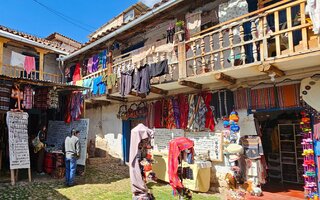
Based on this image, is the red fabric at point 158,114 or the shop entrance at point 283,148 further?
the red fabric at point 158,114

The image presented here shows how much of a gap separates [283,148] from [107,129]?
8286 millimetres

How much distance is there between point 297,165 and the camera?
8.96m

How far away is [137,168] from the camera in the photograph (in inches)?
211

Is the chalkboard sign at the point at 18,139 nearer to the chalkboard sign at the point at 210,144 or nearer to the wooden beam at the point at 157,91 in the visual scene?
the wooden beam at the point at 157,91

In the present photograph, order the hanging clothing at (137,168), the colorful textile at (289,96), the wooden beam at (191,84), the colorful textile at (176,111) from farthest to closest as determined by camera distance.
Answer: the colorful textile at (176,111)
the wooden beam at (191,84)
the colorful textile at (289,96)
the hanging clothing at (137,168)

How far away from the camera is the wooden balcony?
18.8ft

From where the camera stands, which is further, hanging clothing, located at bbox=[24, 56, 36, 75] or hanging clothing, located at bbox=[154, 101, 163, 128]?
hanging clothing, located at bbox=[24, 56, 36, 75]

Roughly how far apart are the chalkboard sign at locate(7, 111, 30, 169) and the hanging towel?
15.7 ft

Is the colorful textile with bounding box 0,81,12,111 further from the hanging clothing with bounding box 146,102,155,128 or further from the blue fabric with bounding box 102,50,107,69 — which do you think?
the hanging clothing with bounding box 146,102,155,128

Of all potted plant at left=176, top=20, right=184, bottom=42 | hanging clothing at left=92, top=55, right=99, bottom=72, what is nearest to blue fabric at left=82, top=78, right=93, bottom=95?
hanging clothing at left=92, top=55, right=99, bottom=72

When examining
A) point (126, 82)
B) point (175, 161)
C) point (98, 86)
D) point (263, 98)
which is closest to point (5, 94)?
point (98, 86)

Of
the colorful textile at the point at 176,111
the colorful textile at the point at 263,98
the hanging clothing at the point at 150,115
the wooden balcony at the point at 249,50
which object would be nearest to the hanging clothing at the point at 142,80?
the wooden balcony at the point at 249,50

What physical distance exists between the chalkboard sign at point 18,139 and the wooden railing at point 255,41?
6.06 m

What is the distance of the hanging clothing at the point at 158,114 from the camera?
10.1 metres
